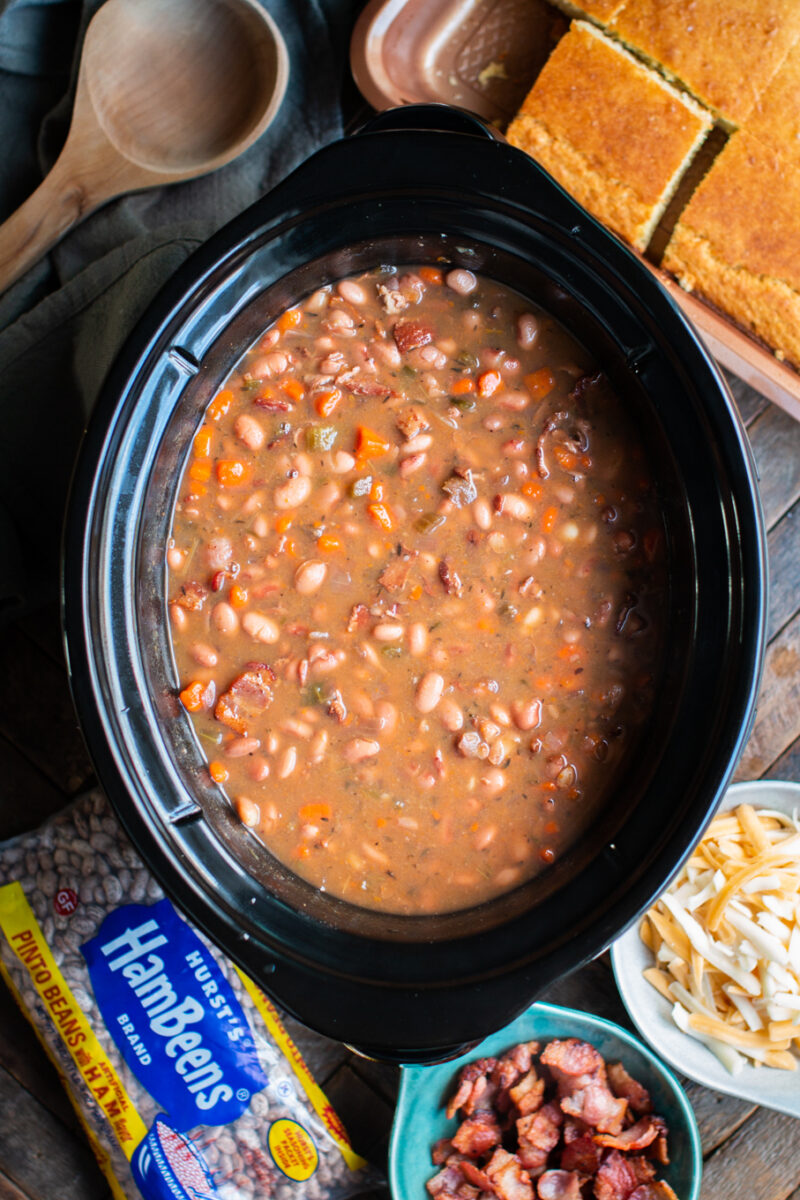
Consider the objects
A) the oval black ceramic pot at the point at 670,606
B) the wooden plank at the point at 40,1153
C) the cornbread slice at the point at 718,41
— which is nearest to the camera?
the oval black ceramic pot at the point at 670,606

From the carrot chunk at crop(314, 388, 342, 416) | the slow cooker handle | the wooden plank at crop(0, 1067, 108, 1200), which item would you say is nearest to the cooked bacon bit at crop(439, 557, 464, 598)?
the carrot chunk at crop(314, 388, 342, 416)

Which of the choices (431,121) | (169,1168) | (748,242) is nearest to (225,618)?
(431,121)

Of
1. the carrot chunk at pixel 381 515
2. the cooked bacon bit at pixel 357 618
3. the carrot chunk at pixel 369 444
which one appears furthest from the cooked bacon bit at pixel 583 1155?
the carrot chunk at pixel 369 444

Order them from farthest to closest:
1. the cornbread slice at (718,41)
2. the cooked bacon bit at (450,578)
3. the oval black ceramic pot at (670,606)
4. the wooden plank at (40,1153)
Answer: the wooden plank at (40,1153) → the cornbread slice at (718,41) → the cooked bacon bit at (450,578) → the oval black ceramic pot at (670,606)

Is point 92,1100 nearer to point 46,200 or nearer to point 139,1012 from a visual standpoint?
point 139,1012

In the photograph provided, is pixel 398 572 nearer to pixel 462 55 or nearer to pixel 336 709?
pixel 336 709

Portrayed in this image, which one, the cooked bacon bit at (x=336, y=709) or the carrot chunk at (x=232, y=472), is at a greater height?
the carrot chunk at (x=232, y=472)

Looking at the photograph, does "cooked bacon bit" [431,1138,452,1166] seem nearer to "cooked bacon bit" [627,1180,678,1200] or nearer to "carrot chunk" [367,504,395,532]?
"cooked bacon bit" [627,1180,678,1200]

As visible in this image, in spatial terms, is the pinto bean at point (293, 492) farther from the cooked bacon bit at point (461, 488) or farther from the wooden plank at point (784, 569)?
the wooden plank at point (784, 569)
